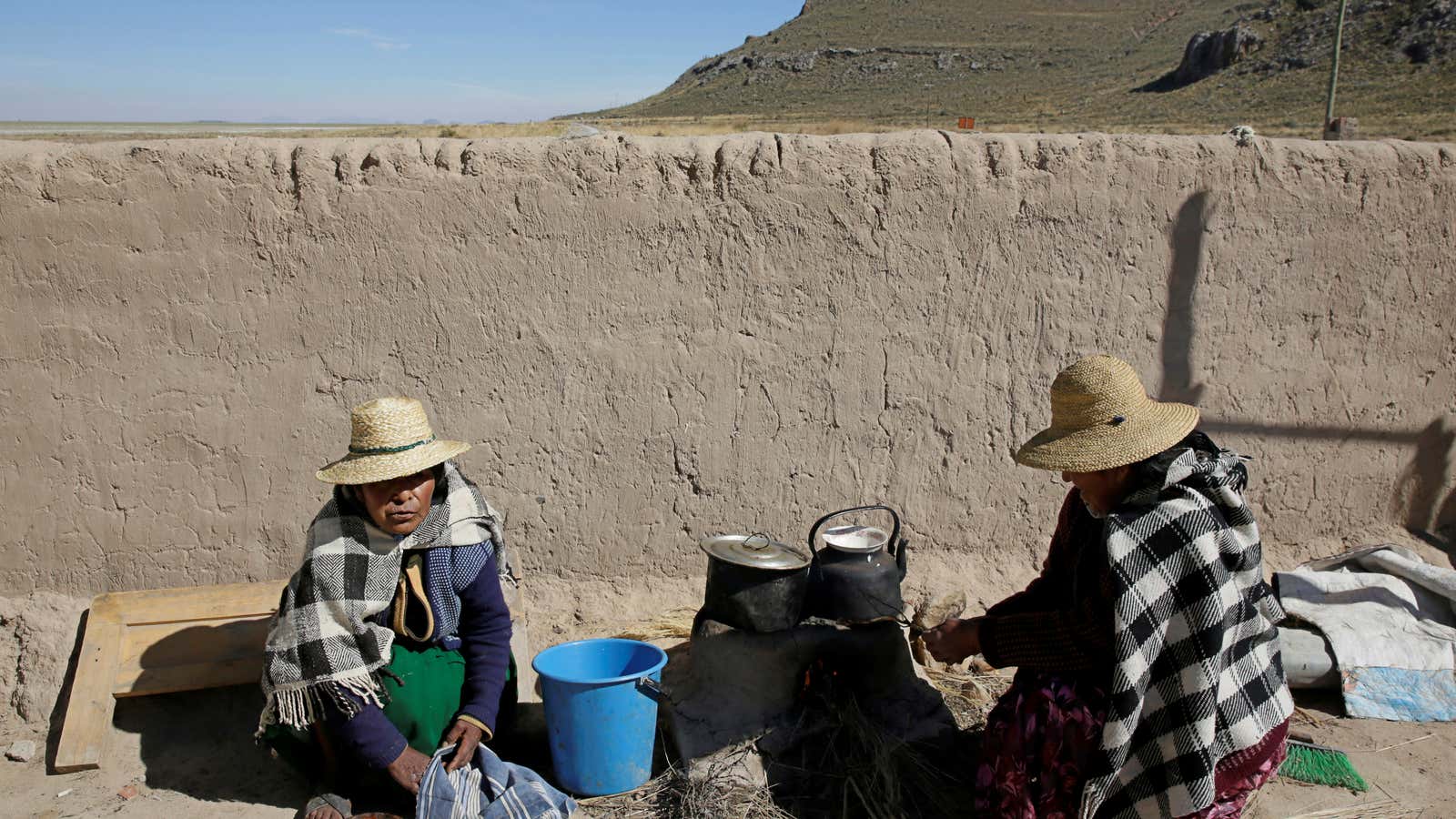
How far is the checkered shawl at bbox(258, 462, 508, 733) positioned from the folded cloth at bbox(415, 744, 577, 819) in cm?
26

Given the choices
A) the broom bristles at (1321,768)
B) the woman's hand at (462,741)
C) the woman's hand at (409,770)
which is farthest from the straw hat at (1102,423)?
the woman's hand at (409,770)

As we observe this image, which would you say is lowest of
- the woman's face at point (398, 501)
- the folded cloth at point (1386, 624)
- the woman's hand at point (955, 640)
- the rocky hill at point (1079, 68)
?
the folded cloth at point (1386, 624)

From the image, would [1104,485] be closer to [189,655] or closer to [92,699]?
[189,655]

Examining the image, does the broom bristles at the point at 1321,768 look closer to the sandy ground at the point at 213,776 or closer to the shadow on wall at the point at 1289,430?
the sandy ground at the point at 213,776

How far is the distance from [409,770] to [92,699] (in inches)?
46.4

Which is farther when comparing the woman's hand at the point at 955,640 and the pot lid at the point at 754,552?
the pot lid at the point at 754,552

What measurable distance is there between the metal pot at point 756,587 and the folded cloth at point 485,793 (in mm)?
714

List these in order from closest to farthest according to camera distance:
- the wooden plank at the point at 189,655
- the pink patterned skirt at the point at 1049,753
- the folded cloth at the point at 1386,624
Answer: the pink patterned skirt at the point at 1049,753, the wooden plank at the point at 189,655, the folded cloth at the point at 1386,624

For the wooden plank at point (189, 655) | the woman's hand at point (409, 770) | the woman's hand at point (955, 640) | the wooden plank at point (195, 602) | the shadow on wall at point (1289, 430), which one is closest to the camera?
the woman's hand at point (409, 770)

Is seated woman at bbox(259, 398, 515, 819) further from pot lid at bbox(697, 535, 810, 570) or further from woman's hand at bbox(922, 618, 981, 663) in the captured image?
woman's hand at bbox(922, 618, 981, 663)

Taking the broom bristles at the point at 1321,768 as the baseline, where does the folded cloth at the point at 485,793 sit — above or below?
above

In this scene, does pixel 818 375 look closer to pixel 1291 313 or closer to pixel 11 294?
pixel 1291 313

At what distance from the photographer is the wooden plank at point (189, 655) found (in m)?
3.18

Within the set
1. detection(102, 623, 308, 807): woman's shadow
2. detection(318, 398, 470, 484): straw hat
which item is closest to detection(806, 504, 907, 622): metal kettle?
detection(318, 398, 470, 484): straw hat
